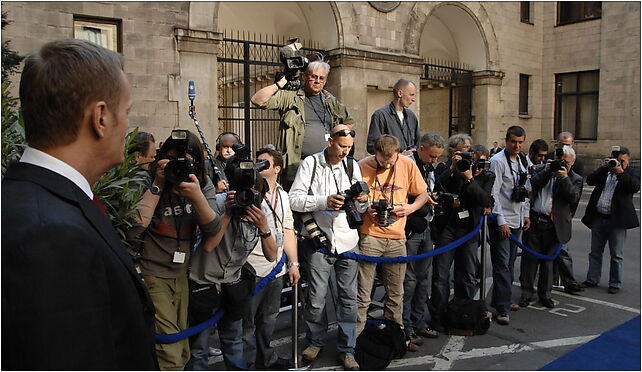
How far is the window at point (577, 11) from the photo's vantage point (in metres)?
19.9

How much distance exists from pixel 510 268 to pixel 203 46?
8.50 metres

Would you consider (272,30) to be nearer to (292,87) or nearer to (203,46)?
(203,46)

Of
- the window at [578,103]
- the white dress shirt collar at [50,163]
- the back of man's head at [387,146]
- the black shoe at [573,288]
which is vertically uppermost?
the window at [578,103]

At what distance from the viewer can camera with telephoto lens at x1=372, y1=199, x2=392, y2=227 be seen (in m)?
4.55

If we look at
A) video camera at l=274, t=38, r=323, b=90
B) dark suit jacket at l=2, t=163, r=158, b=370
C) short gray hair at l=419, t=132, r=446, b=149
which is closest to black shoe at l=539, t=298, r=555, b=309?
short gray hair at l=419, t=132, r=446, b=149

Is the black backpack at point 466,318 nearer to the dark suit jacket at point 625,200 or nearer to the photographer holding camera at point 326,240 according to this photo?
the photographer holding camera at point 326,240

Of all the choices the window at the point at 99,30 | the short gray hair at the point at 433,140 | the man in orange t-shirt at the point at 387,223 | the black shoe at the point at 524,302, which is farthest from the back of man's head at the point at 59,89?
the window at the point at 99,30

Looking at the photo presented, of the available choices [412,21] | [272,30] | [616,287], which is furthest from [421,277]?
[272,30]

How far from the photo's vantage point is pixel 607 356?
2.82 metres

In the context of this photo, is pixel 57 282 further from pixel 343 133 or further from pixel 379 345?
pixel 379 345

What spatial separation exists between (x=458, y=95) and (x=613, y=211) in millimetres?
13282

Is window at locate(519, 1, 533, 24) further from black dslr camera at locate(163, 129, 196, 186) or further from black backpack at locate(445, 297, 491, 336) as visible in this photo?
black dslr camera at locate(163, 129, 196, 186)

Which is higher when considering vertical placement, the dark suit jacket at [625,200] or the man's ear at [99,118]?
the man's ear at [99,118]

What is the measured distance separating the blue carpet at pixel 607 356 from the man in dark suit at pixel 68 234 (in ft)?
7.35
